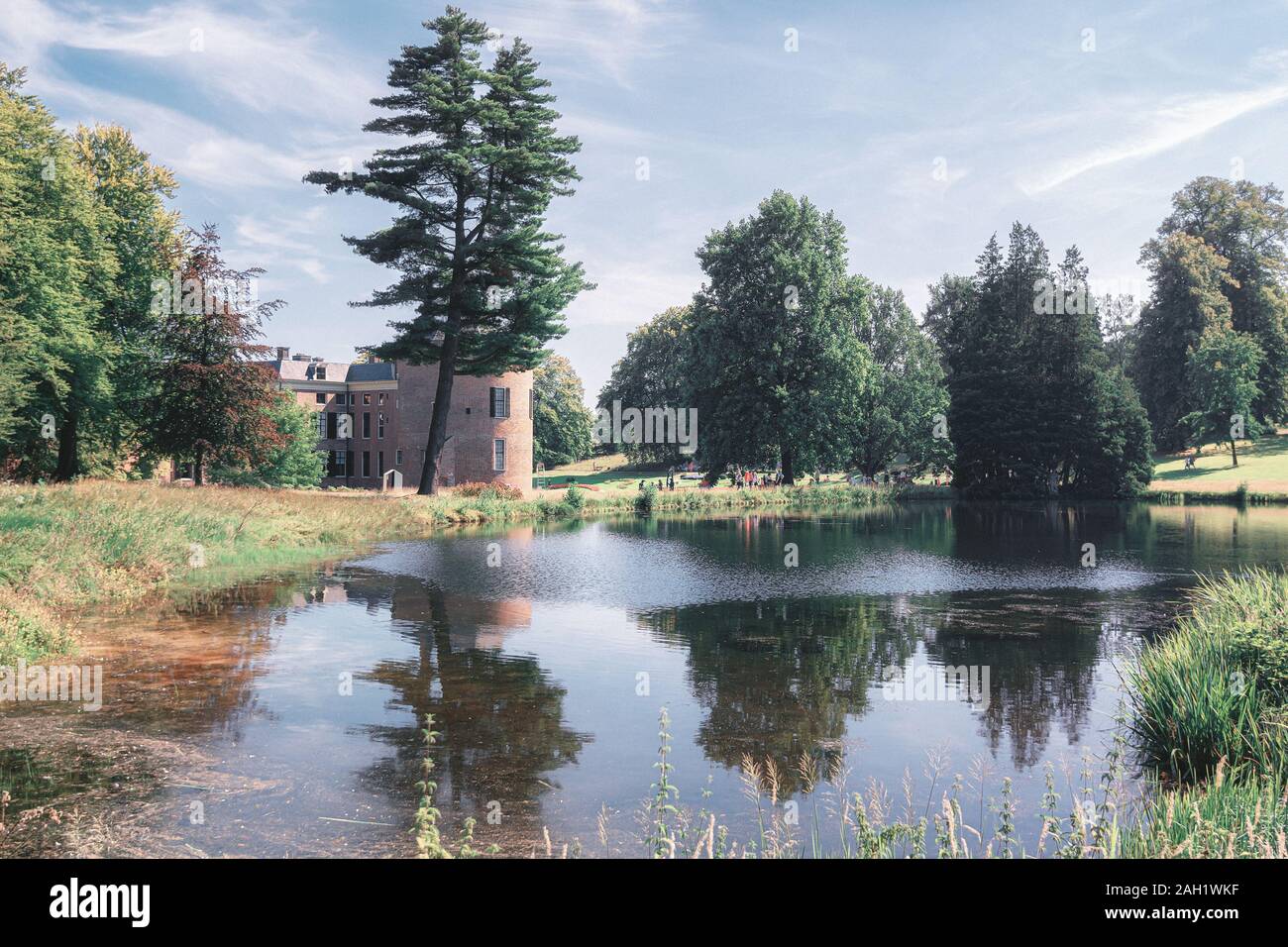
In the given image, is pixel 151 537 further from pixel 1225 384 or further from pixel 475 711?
pixel 1225 384

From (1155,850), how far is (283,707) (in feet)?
30.2

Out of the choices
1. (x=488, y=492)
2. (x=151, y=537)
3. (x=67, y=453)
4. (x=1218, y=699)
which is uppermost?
(x=67, y=453)

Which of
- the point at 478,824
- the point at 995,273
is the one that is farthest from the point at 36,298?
the point at 995,273

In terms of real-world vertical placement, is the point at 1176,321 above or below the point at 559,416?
above

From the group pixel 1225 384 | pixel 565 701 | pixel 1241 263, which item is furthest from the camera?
pixel 1241 263

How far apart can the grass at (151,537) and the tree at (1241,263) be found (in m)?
65.4

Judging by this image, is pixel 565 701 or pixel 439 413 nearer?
pixel 565 701

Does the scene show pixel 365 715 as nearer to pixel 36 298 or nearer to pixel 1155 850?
pixel 1155 850

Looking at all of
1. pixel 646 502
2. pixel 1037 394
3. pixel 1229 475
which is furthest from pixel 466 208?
pixel 1229 475

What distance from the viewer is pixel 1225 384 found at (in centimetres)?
7169

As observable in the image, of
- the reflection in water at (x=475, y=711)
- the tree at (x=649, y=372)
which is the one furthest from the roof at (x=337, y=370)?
the reflection in water at (x=475, y=711)

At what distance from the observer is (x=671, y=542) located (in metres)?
34.5

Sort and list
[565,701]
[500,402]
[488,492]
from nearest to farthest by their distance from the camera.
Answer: [565,701]
[488,492]
[500,402]

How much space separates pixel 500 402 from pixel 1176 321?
58686 mm
